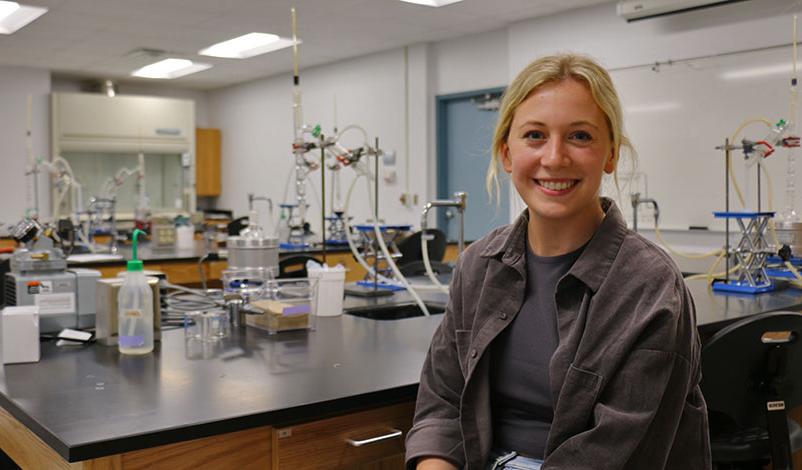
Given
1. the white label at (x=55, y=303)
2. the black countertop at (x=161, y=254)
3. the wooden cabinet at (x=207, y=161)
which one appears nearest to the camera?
the white label at (x=55, y=303)

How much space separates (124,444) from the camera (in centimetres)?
115

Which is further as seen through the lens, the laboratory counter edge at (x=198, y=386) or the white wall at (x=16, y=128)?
the white wall at (x=16, y=128)

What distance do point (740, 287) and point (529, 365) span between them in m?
1.71

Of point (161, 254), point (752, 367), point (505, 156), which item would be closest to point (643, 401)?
point (505, 156)

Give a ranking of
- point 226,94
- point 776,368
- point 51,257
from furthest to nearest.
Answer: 1. point 226,94
2. point 51,257
3. point 776,368

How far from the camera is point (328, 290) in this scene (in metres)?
2.31

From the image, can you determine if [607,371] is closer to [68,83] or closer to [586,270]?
[586,270]

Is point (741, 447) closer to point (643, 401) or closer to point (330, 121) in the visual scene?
point (643, 401)

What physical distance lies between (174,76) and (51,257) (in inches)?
276

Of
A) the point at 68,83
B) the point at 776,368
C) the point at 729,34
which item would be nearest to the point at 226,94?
the point at 68,83

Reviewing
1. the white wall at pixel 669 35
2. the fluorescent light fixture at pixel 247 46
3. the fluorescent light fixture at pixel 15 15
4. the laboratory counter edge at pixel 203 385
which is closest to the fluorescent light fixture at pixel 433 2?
the white wall at pixel 669 35

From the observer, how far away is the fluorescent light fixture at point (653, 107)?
506 cm

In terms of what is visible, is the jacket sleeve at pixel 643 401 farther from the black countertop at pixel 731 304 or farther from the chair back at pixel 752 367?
the black countertop at pixel 731 304

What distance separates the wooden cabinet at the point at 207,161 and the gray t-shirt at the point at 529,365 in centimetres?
876
